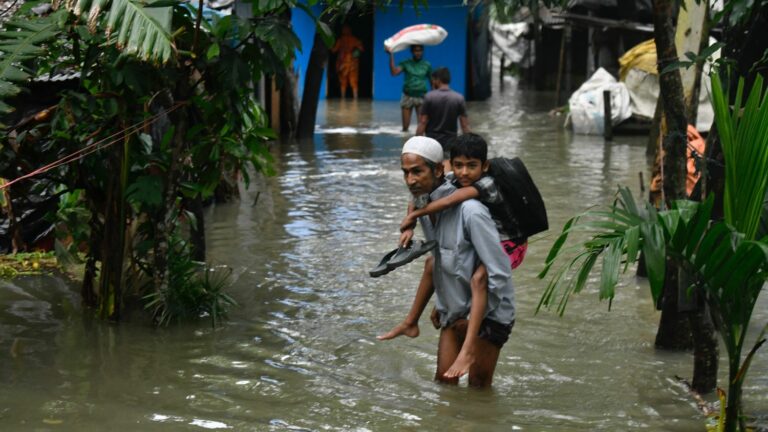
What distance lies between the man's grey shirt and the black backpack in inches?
7.9

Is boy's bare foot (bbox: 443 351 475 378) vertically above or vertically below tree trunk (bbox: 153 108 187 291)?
below

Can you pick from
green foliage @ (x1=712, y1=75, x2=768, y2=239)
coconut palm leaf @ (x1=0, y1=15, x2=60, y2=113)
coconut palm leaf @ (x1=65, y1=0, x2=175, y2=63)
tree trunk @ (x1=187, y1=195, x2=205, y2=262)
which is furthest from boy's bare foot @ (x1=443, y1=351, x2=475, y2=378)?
tree trunk @ (x1=187, y1=195, x2=205, y2=262)

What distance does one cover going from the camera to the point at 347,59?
28094 millimetres

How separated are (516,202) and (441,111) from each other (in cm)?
763

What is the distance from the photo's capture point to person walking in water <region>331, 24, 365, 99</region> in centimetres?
2781

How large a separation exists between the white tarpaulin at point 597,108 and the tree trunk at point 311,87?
486 cm

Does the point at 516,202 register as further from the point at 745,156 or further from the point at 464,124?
the point at 464,124

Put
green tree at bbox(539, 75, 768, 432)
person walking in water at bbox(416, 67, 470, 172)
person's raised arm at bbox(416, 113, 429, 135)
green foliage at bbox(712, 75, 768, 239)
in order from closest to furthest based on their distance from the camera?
green tree at bbox(539, 75, 768, 432) < green foliage at bbox(712, 75, 768, 239) < person walking in water at bbox(416, 67, 470, 172) < person's raised arm at bbox(416, 113, 429, 135)

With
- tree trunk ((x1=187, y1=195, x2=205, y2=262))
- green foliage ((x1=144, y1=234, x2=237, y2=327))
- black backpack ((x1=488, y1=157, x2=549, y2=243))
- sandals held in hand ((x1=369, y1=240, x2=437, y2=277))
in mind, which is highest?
black backpack ((x1=488, y1=157, x2=549, y2=243))

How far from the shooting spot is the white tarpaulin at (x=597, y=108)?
18.8m

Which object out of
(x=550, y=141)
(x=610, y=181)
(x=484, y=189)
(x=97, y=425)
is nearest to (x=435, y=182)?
(x=484, y=189)

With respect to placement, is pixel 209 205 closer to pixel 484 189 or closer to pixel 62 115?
pixel 62 115

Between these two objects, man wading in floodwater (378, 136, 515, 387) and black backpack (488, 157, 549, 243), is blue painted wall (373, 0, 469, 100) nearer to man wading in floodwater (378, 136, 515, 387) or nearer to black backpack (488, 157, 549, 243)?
black backpack (488, 157, 549, 243)

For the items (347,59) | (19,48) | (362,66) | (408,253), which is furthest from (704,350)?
(362,66)
